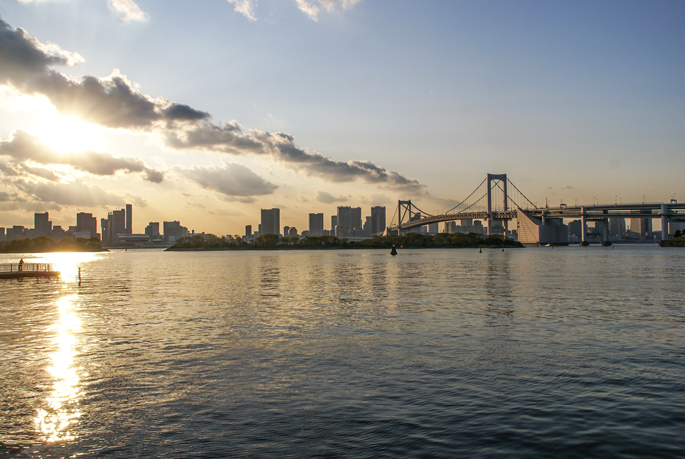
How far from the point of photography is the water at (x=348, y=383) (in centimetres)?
829

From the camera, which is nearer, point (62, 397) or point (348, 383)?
point (62, 397)

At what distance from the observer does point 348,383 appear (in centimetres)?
1159

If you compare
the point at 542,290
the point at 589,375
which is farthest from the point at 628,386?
the point at 542,290

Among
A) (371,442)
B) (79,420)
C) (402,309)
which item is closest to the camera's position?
(371,442)

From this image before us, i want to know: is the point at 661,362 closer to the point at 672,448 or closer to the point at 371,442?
the point at 672,448

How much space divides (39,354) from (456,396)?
1320 cm

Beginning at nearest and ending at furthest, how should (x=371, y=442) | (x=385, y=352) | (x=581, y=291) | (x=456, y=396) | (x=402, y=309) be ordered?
1. (x=371, y=442)
2. (x=456, y=396)
3. (x=385, y=352)
4. (x=402, y=309)
5. (x=581, y=291)

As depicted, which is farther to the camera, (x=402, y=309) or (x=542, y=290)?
(x=542, y=290)

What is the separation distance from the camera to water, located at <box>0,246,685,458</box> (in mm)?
8289

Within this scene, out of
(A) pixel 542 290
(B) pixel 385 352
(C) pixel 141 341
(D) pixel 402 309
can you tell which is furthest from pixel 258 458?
(A) pixel 542 290

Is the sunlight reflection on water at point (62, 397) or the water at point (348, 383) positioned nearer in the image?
the water at point (348, 383)

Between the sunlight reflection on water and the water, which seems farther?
the sunlight reflection on water

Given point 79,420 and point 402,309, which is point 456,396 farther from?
point 402,309

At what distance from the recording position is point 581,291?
107 ft
